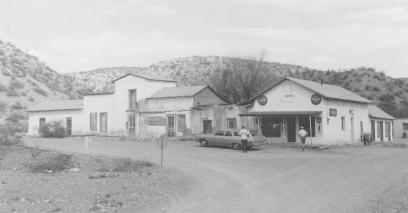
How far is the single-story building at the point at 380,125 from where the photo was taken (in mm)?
44688

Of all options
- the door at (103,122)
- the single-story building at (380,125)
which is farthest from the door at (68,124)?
the single-story building at (380,125)

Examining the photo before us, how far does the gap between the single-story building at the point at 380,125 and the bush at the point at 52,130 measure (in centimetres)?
2714

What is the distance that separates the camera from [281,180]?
59.0 feet

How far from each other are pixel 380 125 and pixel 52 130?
97.9 ft

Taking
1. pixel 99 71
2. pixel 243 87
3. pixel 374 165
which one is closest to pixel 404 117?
pixel 243 87

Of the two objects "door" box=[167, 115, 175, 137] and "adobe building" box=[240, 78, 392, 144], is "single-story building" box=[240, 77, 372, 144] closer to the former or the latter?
"adobe building" box=[240, 78, 392, 144]

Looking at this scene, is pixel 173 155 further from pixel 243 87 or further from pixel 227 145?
pixel 243 87

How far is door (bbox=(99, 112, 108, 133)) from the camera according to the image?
4694 cm

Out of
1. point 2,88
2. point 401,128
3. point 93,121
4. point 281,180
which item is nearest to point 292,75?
point 401,128

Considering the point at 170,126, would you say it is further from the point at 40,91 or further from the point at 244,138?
the point at 40,91

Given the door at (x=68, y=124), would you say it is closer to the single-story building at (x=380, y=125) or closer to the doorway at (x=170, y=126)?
the doorway at (x=170, y=126)

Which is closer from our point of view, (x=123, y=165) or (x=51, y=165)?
(x=51, y=165)

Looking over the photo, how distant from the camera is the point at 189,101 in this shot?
1617 inches

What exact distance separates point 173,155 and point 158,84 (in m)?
19.6
